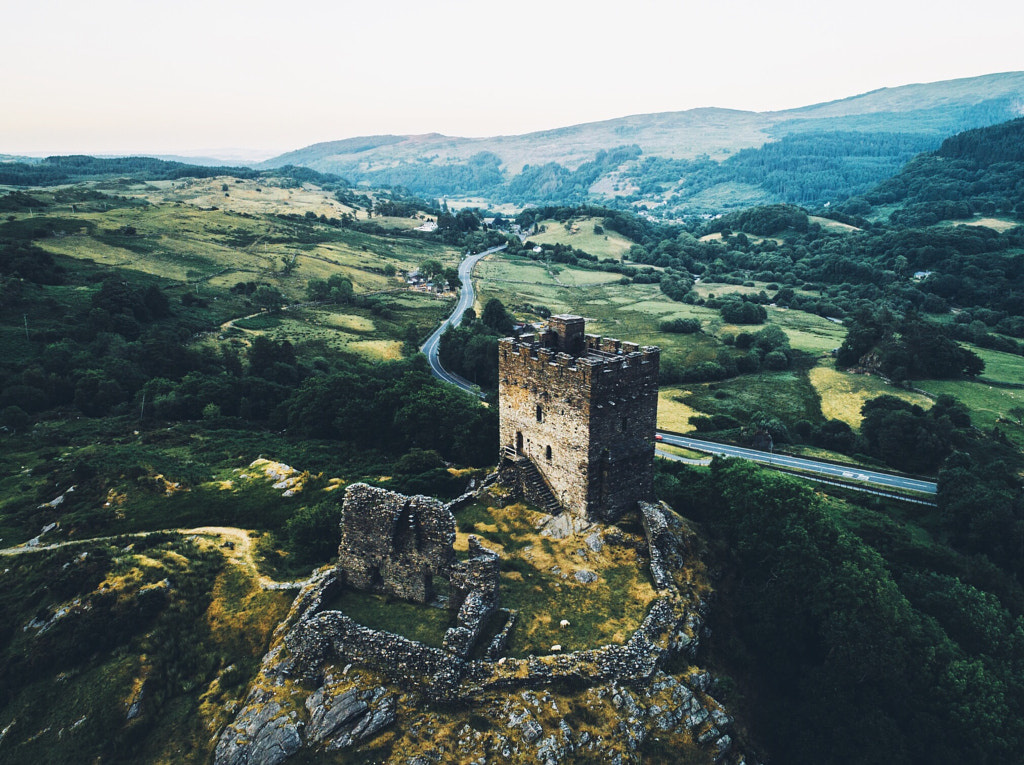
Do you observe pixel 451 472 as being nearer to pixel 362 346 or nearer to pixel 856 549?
pixel 856 549

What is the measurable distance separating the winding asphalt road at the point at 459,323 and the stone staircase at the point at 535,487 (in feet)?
150

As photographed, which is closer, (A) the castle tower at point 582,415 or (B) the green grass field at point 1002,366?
(A) the castle tower at point 582,415

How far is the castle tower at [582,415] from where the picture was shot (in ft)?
84.0

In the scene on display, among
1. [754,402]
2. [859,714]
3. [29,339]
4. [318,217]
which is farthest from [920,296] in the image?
[318,217]

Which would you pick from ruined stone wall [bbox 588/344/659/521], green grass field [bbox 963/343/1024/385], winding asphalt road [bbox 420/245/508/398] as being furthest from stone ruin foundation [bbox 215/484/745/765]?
green grass field [bbox 963/343/1024/385]

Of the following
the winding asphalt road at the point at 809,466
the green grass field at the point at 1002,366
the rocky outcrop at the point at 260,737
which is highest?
the rocky outcrop at the point at 260,737

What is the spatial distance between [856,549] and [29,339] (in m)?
79.8

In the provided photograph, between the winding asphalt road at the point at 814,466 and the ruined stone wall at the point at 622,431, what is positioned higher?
the ruined stone wall at the point at 622,431

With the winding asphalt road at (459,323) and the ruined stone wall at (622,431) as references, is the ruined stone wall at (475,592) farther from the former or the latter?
the winding asphalt road at (459,323)

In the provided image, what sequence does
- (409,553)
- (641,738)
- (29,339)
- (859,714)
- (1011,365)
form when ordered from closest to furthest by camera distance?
(641,738) < (409,553) < (859,714) < (29,339) < (1011,365)

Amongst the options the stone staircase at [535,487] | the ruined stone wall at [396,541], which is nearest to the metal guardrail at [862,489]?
the stone staircase at [535,487]

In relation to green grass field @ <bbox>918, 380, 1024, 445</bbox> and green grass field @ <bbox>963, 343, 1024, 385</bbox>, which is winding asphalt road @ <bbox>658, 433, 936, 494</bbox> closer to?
green grass field @ <bbox>918, 380, 1024, 445</bbox>

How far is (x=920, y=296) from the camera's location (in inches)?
5010

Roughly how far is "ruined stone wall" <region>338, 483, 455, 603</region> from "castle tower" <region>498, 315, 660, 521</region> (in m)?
7.33
